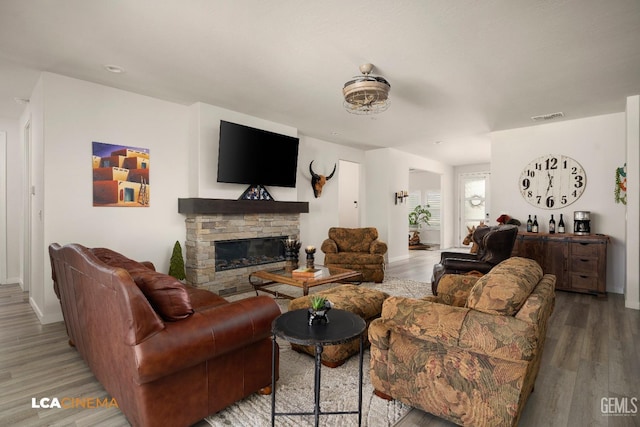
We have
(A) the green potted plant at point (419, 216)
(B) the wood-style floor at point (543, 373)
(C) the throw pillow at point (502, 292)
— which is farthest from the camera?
(A) the green potted plant at point (419, 216)

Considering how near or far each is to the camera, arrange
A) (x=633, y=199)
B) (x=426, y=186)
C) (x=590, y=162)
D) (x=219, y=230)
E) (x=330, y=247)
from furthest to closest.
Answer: (x=426, y=186), (x=330, y=247), (x=590, y=162), (x=219, y=230), (x=633, y=199)

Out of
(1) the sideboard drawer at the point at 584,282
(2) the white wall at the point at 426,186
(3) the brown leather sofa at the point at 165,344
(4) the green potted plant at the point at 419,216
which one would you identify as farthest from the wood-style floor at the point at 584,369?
(4) the green potted plant at the point at 419,216

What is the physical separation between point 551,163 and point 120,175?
628 centimetres

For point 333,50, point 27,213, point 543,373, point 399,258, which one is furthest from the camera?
point 399,258

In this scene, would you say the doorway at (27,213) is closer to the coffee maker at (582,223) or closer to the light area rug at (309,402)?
the light area rug at (309,402)

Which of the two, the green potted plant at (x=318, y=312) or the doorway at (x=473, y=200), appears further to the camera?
the doorway at (x=473, y=200)

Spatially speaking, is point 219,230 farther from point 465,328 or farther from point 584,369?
point 584,369

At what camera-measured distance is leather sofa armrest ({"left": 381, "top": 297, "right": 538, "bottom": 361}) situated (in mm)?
1545

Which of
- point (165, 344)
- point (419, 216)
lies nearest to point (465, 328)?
point (165, 344)

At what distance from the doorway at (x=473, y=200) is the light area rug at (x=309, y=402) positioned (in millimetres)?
8882

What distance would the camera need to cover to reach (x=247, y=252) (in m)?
5.25

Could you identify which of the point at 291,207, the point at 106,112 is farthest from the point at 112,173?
the point at 291,207

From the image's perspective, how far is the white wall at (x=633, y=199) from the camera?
4.12 meters

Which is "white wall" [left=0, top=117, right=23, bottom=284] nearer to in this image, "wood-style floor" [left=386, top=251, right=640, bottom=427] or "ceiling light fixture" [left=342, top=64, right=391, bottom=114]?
"ceiling light fixture" [left=342, top=64, right=391, bottom=114]
